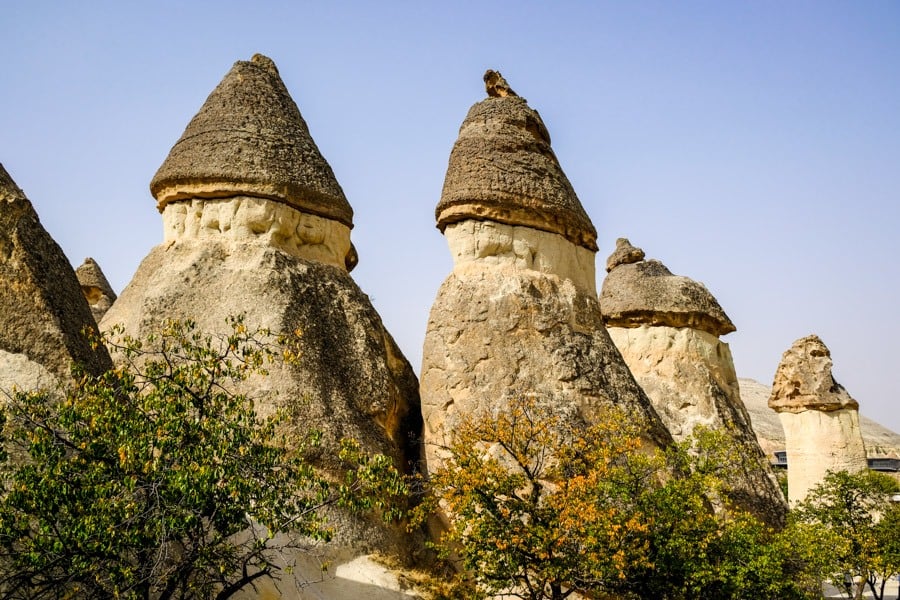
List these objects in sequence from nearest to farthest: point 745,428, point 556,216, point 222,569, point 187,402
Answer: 1. point 222,569
2. point 187,402
3. point 556,216
4. point 745,428

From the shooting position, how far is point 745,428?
712 inches

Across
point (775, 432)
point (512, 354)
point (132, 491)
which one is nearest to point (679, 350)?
point (512, 354)

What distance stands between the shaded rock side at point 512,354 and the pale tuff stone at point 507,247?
159mm

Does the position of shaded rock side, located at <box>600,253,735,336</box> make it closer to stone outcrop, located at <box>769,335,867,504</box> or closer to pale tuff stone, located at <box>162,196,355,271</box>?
stone outcrop, located at <box>769,335,867,504</box>

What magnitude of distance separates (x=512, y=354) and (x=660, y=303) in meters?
6.35

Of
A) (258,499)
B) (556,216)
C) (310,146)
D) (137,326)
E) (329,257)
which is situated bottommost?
(258,499)

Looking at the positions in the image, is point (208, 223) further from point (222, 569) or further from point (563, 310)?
point (222, 569)

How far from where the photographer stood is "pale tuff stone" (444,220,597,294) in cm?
1431

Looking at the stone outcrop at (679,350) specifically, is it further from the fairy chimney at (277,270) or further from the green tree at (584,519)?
the fairy chimney at (277,270)

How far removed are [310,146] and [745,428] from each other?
10.7 m

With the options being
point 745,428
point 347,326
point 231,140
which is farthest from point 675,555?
point 231,140

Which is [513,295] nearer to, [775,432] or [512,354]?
[512,354]

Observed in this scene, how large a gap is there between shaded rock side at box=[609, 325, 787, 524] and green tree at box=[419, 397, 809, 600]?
447 centimetres

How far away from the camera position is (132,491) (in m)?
6.80
